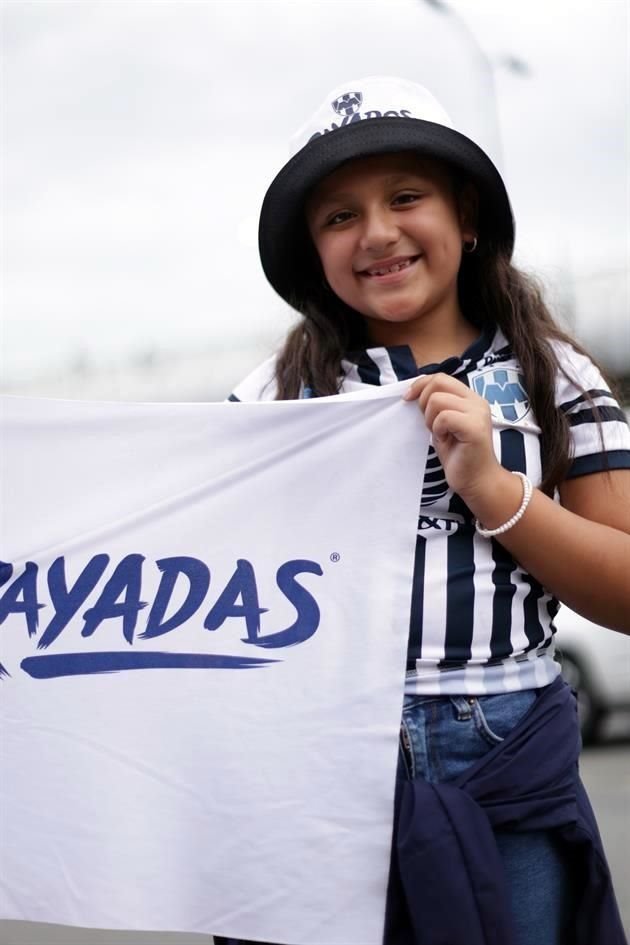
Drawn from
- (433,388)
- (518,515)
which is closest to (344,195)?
(433,388)

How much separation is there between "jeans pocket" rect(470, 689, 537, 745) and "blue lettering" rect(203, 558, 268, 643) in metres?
0.35

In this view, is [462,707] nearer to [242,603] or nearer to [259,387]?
[242,603]

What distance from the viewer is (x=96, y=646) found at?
6.35 ft

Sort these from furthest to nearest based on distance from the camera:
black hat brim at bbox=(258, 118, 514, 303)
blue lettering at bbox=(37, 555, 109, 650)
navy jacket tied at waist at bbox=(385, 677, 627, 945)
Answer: blue lettering at bbox=(37, 555, 109, 650), black hat brim at bbox=(258, 118, 514, 303), navy jacket tied at waist at bbox=(385, 677, 627, 945)

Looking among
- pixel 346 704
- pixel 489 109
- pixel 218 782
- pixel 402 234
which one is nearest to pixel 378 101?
pixel 402 234

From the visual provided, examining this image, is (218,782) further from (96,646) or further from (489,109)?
(489,109)

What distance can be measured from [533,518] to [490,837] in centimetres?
44

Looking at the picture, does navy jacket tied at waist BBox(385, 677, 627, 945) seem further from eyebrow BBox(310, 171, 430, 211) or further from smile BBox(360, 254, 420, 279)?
eyebrow BBox(310, 171, 430, 211)

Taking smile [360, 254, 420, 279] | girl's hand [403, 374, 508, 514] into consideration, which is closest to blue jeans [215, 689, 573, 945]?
girl's hand [403, 374, 508, 514]

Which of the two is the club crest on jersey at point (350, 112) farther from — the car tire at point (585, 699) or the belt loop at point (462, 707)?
the car tire at point (585, 699)

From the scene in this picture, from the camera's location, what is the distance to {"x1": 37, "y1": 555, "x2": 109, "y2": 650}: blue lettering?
1980 mm

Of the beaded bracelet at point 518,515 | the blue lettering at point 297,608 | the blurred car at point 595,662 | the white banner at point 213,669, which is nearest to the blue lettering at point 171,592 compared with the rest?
the white banner at point 213,669

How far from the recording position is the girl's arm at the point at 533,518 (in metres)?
1.72

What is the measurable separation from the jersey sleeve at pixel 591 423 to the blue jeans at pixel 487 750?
0.37 m
